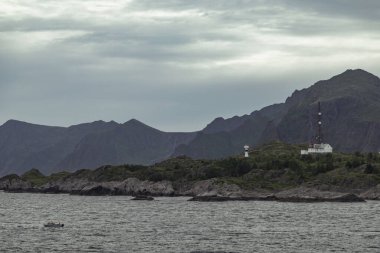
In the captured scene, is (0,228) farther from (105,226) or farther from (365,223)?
(365,223)

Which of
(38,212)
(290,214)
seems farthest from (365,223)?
(38,212)

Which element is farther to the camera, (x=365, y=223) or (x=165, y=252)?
(x=365, y=223)

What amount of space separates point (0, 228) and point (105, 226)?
2053cm

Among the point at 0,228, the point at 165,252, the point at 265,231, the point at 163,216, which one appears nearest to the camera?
the point at 165,252

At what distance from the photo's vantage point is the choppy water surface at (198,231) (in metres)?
108

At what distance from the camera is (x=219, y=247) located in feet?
351

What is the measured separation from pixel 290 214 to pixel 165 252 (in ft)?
265

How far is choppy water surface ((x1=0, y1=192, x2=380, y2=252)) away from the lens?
355 ft

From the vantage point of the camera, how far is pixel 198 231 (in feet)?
442

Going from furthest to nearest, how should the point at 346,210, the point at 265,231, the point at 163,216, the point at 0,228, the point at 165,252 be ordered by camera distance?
1. the point at 346,210
2. the point at 163,216
3. the point at 0,228
4. the point at 265,231
5. the point at 165,252

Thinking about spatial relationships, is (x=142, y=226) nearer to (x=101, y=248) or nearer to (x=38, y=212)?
(x=101, y=248)

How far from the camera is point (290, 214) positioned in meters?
177

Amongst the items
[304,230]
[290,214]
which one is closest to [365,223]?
[304,230]

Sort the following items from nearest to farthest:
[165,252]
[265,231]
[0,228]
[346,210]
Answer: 1. [165,252]
2. [265,231]
3. [0,228]
4. [346,210]
